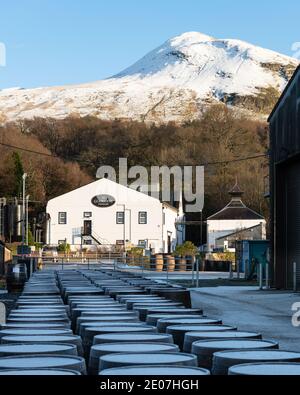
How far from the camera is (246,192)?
9094cm

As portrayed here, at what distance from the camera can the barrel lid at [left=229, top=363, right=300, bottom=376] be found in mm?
4293

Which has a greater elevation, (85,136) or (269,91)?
(269,91)

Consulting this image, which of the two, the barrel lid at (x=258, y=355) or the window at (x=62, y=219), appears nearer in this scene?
the barrel lid at (x=258, y=355)

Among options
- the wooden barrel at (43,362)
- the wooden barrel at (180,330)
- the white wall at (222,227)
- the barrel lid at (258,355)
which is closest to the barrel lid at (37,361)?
the wooden barrel at (43,362)

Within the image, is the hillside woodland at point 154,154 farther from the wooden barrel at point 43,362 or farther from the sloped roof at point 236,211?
the wooden barrel at point 43,362

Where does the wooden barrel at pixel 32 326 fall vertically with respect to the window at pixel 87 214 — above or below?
below

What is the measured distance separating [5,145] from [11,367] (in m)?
88.6

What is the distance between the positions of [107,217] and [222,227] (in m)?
14.9

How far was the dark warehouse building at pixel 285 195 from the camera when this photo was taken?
25.9m

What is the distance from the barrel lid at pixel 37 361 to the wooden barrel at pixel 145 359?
18 centimetres

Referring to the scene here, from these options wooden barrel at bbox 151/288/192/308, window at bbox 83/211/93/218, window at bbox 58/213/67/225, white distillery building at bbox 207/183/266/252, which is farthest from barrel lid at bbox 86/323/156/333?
white distillery building at bbox 207/183/266/252

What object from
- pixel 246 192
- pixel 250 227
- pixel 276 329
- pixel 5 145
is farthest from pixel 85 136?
pixel 276 329

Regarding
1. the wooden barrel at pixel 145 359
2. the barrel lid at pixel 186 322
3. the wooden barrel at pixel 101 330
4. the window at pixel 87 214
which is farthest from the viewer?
the window at pixel 87 214

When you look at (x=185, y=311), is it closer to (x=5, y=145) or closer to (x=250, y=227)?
(x=250, y=227)
